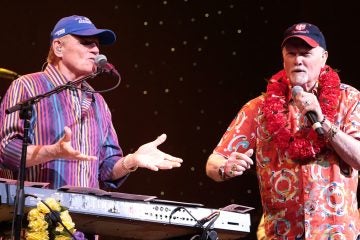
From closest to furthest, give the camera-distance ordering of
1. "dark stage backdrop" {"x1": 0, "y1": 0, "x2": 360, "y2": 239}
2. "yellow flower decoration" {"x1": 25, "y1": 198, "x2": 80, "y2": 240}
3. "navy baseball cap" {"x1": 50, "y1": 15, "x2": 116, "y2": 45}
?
"yellow flower decoration" {"x1": 25, "y1": 198, "x2": 80, "y2": 240}, "navy baseball cap" {"x1": 50, "y1": 15, "x2": 116, "y2": 45}, "dark stage backdrop" {"x1": 0, "y1": 0, "x2": 360, "y2": 239}

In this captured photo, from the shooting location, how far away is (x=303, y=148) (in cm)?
384

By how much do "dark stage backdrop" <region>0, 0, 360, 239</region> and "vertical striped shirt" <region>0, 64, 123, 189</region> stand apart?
1.76 m

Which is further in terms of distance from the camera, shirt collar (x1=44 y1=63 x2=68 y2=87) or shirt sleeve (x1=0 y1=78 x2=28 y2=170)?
shirt collar (x1=44 y1=63 x2=68 y2=87)

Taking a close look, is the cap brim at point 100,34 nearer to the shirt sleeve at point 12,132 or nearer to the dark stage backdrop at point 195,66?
the shirt sleeve at point 12,132

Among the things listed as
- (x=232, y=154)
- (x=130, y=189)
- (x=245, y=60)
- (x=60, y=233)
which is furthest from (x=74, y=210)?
(x=245, y=60)

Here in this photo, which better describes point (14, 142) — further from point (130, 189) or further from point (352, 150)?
point (130, 189)

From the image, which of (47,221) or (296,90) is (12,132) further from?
(296,90)

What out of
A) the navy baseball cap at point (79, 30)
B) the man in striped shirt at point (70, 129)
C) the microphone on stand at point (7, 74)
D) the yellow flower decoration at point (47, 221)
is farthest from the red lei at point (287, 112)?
the microphone on stand at point (7, 74)

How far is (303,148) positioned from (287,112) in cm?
33

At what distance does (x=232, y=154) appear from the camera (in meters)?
3.77

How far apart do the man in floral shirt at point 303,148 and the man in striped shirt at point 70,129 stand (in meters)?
0.52

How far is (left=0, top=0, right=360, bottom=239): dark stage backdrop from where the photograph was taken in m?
6.04

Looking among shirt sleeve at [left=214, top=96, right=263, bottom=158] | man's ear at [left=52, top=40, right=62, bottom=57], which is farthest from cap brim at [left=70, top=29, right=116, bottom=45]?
shirt sleeve at [left=214, top=96, right=263, bottom=158]

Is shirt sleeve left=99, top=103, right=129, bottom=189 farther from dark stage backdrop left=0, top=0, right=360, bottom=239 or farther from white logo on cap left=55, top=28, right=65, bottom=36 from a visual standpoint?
dark stage backdrop left=0, top=0, right=360, bottom=239
